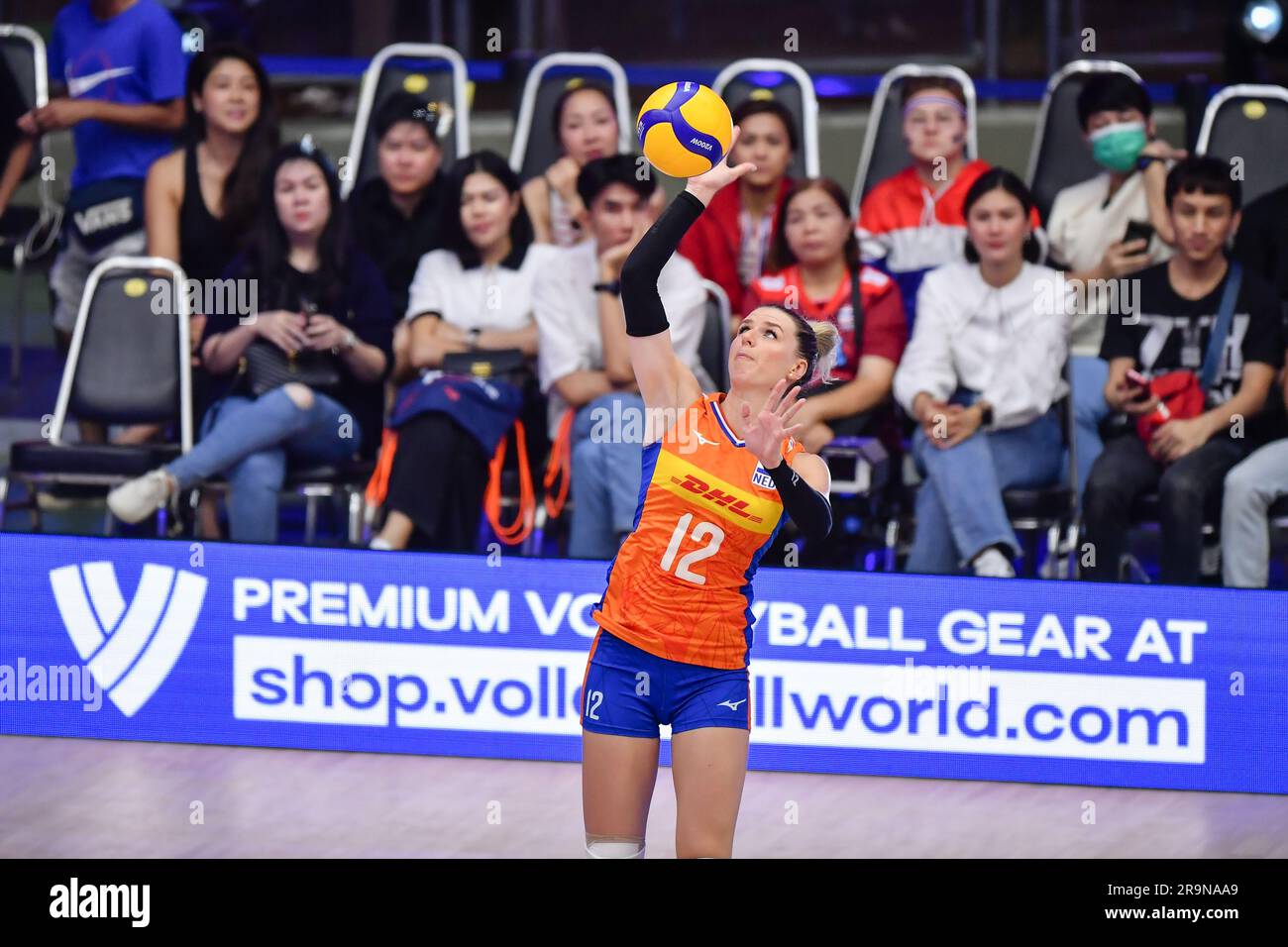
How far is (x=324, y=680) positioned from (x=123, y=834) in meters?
0.99

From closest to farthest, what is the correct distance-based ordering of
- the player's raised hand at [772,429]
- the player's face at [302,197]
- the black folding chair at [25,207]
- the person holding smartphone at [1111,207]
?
the player's raised hand at [772,429] < the player's face at [302,197] < the person holding smartphone at [1111,207] < the black folding chair at [25,207]

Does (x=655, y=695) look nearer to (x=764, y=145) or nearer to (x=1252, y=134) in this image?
(x=764, y=145)

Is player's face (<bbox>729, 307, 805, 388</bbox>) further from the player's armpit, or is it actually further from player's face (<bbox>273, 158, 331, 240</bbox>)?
player's face (<bbox>273, 158, 331, 240</bbox>)

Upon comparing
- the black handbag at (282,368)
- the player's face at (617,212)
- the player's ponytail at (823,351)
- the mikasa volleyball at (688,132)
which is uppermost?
the mikasa volleyball at (688,132)

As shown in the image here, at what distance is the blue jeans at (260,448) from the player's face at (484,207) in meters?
0.88

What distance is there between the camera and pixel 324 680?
648cm

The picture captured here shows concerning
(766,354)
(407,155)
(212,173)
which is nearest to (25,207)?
(212,173)

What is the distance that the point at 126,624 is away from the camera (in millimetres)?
6539

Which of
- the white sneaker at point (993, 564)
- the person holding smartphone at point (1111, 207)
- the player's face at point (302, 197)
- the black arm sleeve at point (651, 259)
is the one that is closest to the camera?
the black arm sleeve at point (651, 259)

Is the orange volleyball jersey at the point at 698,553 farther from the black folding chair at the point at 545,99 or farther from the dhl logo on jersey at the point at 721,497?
the black folding chair at the point at 545,99

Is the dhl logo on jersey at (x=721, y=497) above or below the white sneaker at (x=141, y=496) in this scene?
above

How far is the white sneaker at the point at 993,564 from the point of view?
6.69 meters

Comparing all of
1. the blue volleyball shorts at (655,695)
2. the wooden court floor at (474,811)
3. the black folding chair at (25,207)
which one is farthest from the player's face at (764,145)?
the blue volleyball shorts at (655,695)

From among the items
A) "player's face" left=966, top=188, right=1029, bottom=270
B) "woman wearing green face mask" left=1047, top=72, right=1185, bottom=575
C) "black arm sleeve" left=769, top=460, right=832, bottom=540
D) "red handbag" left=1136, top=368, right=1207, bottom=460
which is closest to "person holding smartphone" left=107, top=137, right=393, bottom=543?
"player's face" left=966, top=188, right=1029, bottom=270
